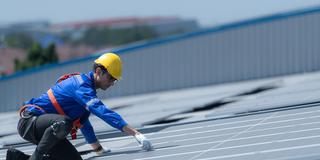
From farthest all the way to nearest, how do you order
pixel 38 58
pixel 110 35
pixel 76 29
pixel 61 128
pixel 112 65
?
pixel 76 29, pixel 110 35, pixel 38 58, pixel 112 65, pixel 61 128

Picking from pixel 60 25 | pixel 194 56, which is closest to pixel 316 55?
pixel 194 56

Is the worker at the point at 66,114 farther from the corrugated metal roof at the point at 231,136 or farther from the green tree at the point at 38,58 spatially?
the green tree at the point at 38,58

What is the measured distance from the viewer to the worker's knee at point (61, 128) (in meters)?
9.22

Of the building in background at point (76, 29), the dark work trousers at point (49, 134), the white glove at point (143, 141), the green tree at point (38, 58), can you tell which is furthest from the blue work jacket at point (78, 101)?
the building in background at point (76, 29)

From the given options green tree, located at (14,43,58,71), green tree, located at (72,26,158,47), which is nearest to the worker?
green tree, located at (14,43,58,71)

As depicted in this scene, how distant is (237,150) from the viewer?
9.93 metres

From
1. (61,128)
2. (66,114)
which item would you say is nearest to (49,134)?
(61,128)

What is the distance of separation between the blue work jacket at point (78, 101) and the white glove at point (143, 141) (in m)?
0.30

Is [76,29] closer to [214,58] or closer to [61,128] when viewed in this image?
[214,58]

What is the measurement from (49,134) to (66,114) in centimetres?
53

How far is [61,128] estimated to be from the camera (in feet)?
30.3

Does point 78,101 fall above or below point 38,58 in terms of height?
above

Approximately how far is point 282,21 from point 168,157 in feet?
64.6

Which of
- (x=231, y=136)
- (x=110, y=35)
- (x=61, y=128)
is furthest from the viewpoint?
(x=110, y=35)
